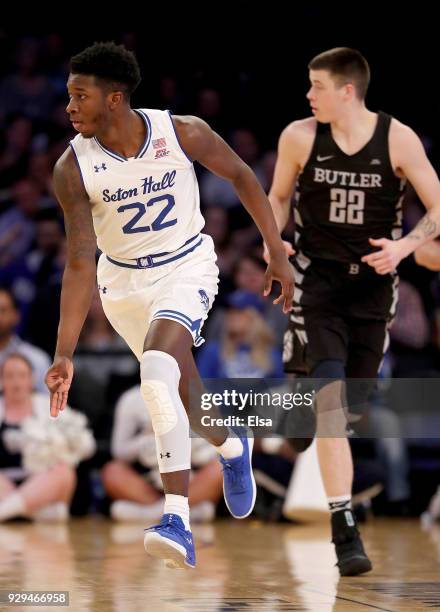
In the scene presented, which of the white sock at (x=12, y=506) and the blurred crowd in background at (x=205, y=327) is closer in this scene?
the white sock at (x=12, y=506)

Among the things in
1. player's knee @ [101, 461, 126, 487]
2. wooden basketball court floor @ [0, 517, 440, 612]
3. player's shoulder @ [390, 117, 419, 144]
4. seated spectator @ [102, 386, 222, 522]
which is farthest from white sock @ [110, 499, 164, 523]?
player's shoulder @ [390, 117, 419, 144]

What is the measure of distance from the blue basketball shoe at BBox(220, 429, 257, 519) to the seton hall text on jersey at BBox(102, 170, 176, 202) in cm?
121

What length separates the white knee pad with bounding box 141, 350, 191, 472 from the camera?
433 centimetres

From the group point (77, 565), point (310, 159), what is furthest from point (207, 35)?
point (77, 565)

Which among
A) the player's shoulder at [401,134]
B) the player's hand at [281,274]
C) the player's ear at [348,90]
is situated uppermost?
the player's ear at [348,90]

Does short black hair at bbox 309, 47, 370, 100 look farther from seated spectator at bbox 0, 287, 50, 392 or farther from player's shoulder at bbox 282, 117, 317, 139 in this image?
seated spectator at bbox 0, 287, 50, 392

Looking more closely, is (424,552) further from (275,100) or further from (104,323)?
(275,100)

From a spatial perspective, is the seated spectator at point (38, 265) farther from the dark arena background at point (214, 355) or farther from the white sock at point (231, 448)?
the white sock at point (231, 448)

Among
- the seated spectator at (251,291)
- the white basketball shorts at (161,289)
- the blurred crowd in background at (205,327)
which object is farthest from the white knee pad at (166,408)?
the seated spectator at (251,291)

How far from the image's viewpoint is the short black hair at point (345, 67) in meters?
5.45

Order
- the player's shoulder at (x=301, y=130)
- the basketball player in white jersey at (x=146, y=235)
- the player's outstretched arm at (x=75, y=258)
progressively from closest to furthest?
the basketball player in white jersey at (x=146, y=235) < the player's outstretched arm at (x=75, y=258) < the player's shoulder at (x=301, y=130)

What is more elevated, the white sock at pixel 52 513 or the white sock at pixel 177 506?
the white sock at pixel 177 506

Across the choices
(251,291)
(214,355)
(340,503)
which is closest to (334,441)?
(340,503)

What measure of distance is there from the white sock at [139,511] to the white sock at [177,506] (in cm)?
386
